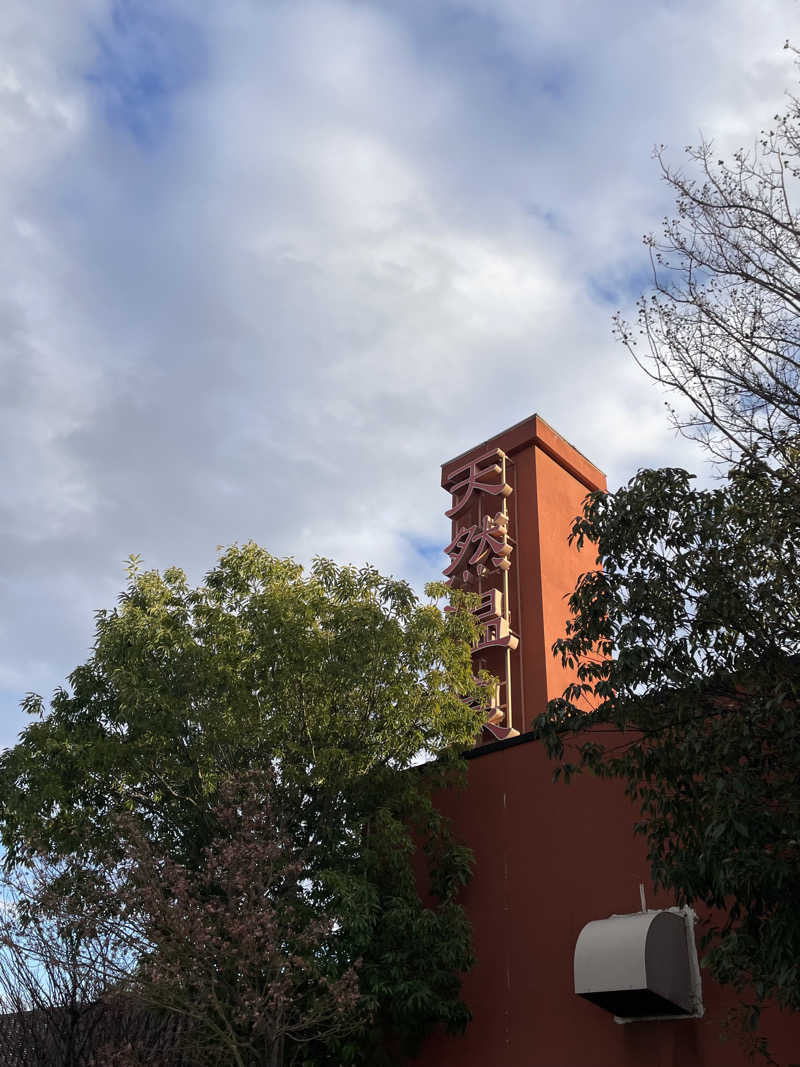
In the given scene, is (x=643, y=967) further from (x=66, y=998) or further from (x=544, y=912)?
(x=66, y=998)

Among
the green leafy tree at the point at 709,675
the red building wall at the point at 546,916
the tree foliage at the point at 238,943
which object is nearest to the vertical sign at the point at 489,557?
the red building wall at the point at 546,916

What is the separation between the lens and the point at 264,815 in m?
9.74

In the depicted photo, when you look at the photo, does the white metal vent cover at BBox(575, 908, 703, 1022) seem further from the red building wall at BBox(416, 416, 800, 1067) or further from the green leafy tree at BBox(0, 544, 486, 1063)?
the green leafy tree at BBox(0, 544, 486, 1063)

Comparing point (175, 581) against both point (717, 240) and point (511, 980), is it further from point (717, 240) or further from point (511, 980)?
point (717, 240)

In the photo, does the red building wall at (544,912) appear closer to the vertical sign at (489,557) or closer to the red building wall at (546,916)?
the red building wall at (546,916)

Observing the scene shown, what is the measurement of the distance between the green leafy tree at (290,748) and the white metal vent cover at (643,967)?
1.77 metres

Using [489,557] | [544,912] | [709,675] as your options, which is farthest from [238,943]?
[489,557]

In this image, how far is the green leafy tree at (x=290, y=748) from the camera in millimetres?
10438

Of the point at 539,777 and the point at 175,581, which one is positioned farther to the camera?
the point at 175,581

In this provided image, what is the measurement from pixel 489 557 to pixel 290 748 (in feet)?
27.5

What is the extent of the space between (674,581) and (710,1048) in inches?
166

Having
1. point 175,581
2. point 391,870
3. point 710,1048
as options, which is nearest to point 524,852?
point 391,870

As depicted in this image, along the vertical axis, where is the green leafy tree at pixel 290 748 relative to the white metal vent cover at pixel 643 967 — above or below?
above

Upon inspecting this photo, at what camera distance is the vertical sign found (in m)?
16.8
